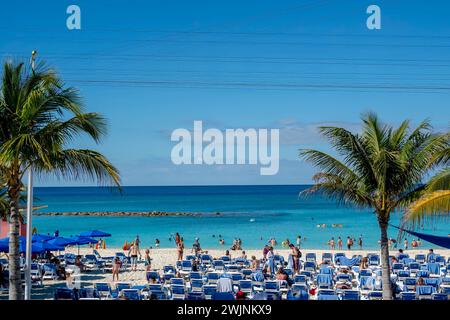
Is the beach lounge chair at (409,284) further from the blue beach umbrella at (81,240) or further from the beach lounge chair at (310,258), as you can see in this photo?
the blue beach umbrella at (81,240)

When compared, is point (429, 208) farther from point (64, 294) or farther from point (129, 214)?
point (129, 214)

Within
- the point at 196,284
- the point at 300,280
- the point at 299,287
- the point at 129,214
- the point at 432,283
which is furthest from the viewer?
the point at 129,214

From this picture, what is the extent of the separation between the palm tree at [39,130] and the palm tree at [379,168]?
4563mm

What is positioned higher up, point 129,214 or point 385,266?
point 385,266

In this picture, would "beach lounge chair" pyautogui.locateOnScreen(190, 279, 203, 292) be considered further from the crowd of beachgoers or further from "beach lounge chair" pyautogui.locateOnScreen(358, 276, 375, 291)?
"beach lounge chair" pyautogui.locateOnScreen(358, 276, 375, 291)

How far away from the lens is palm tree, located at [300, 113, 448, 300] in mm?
11742

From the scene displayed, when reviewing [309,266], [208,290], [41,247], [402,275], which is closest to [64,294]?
[208,290]

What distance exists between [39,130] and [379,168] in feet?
21.9

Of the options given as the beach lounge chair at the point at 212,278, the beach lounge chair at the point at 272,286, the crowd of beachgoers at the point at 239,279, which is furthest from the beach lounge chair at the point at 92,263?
the beach lounge chair at the point at 272,286

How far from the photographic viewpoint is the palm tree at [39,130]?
910 cm

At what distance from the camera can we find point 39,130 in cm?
922

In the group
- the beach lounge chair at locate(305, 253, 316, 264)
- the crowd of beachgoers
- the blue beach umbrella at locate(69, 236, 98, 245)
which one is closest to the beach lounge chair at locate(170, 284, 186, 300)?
the crowd of beachgoers

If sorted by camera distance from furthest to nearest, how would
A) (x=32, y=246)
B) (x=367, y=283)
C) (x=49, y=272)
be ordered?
(x=49, y=272)
(x=32, y=246)
(x=367, y=283)
